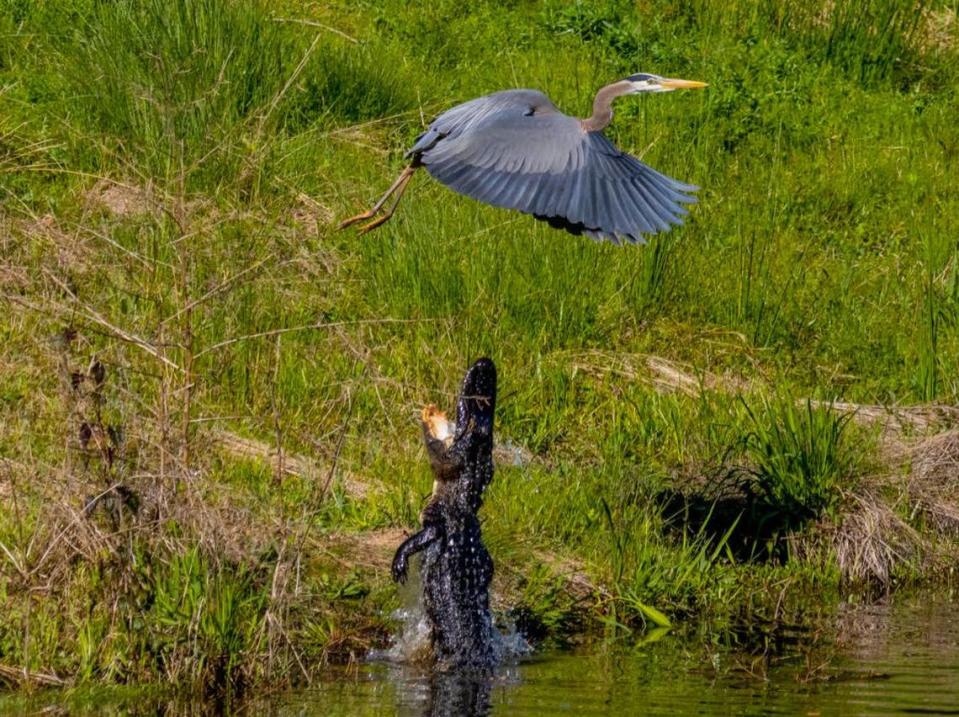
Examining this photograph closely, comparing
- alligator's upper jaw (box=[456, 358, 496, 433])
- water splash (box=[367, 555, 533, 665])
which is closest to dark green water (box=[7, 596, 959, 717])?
water splash (box=[367, 555, 533, 665])

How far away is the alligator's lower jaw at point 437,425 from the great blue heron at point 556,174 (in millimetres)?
1109

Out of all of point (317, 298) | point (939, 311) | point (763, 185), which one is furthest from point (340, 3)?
point (939, 311)

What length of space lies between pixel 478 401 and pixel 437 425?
24 cm

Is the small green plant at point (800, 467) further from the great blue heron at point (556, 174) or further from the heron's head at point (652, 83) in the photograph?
the heron's head at point (652, 83)

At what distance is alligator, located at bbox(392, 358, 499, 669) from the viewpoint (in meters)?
6.48

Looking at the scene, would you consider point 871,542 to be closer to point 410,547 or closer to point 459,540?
point 459,540

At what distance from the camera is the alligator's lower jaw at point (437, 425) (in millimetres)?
6848

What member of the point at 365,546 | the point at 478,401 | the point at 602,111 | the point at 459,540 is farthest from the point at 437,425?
the point at 602,111

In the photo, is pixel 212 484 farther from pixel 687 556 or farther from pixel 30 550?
pixel 687 556

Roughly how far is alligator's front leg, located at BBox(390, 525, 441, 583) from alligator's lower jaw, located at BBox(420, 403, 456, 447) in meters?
0.40

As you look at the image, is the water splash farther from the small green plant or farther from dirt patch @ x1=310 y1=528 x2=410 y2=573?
the small green plant

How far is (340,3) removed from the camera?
12.6 metres

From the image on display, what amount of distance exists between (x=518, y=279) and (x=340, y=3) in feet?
13.2

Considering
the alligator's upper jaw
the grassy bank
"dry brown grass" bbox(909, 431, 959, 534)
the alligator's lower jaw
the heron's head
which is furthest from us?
the heron's head
